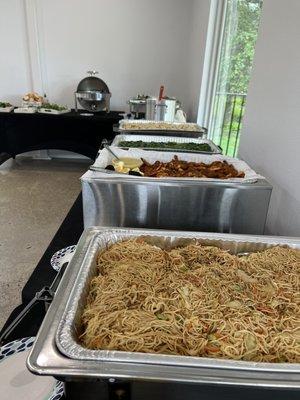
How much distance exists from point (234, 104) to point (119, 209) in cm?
131

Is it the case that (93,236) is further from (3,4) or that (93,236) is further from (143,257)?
(3,4)

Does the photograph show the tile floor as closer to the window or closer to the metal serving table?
the metal serving table

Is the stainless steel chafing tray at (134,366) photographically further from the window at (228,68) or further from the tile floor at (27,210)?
the window at (228,68)

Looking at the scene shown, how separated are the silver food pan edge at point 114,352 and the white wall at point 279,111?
0.30 meters

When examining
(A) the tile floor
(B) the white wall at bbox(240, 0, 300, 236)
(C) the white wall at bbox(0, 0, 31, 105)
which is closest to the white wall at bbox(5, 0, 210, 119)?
(C) the white wall at bbox(0, 0, 31, 105)

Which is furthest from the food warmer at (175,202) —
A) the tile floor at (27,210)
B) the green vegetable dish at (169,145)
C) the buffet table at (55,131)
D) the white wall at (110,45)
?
the white wall at (110,45)

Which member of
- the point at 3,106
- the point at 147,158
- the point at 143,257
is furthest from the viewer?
the point at 3,106

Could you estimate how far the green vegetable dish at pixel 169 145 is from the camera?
151cm

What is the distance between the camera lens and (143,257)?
0.71 metres

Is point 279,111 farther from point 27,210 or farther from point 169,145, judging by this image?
point 27,210

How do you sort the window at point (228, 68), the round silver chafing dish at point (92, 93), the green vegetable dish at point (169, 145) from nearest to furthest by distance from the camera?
the green vegetable dish at point (169, 145) → the window at point (228, 68) → the round silver chafing dish at point (92, 93)

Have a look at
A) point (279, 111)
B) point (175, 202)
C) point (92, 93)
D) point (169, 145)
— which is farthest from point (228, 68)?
point (175, 202)

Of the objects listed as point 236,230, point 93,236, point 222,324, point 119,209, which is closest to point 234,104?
point 236,230

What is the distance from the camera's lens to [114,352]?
0.44 meters
